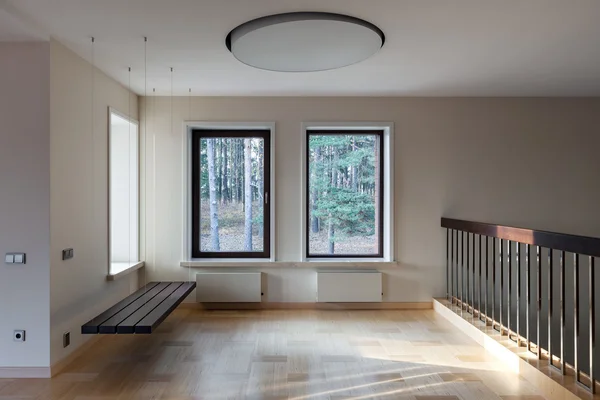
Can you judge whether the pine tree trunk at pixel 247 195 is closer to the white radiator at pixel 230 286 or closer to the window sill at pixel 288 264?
the window sill at pixel 288 264

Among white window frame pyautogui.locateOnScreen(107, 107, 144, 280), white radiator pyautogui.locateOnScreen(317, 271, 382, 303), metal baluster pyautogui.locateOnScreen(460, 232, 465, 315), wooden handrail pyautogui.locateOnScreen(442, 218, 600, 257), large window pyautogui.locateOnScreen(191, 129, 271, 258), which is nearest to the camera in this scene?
wooden handrail pyautogui.locateOnScreen(442, 218, 600, 257)

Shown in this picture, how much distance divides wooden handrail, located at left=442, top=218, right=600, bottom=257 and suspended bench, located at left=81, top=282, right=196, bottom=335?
9.02 feet

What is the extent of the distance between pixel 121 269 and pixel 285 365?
2064 mm

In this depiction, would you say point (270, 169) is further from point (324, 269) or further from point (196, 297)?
point (196, 297)

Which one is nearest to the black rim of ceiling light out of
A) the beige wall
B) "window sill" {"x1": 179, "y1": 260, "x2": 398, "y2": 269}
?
the beige wall

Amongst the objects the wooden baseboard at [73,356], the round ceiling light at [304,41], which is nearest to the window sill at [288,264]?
A: the wooden baseboard at [73,356]

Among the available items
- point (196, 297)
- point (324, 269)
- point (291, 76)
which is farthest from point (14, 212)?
point (324, 269)

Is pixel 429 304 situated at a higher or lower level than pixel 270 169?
lower

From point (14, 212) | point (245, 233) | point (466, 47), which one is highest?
point (466, 47)

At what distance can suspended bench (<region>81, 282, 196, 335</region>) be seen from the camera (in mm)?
2844

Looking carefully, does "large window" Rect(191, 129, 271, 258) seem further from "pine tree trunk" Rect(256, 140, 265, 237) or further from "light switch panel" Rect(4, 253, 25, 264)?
"light switch panel" Rect(4, 253, 25, 264)

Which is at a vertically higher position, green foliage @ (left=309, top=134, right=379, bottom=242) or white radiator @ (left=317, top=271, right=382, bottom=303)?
green foliage @ (left=309, top=134, right=379, bottom=242)

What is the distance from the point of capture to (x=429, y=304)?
187 inches

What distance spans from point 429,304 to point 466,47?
9.45ft
